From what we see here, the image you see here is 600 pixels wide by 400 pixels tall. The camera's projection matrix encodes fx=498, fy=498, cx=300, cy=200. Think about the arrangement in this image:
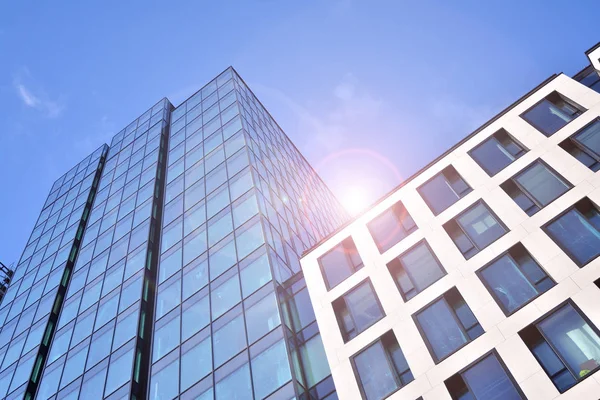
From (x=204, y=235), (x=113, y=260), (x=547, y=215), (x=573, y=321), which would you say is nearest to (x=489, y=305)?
(x=573, y=321)

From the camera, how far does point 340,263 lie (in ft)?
87.7

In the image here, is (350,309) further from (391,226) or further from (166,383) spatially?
(166,383)

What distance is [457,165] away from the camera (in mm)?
26891

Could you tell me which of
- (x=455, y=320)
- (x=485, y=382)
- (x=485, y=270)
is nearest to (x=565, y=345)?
(x=485, y=382)

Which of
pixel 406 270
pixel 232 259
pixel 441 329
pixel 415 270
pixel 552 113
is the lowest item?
pixel 441 329

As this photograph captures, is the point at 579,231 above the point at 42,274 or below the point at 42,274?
below

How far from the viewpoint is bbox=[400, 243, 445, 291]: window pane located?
22500mm

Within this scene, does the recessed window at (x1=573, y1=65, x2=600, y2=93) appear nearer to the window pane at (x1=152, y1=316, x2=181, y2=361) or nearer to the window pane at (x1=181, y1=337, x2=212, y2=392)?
the window pane at (x1=181, y1=337, x2=212, y2=392)

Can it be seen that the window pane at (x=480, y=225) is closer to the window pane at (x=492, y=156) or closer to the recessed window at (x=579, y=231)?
the recessed window at (x=579, y=231)

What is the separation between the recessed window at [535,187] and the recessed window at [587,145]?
53.9 inches

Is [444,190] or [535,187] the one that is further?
[444,190]

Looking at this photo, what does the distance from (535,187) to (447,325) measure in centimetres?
796

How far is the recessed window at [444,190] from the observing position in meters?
25.5

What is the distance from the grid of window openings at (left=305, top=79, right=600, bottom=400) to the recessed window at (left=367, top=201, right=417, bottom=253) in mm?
57
